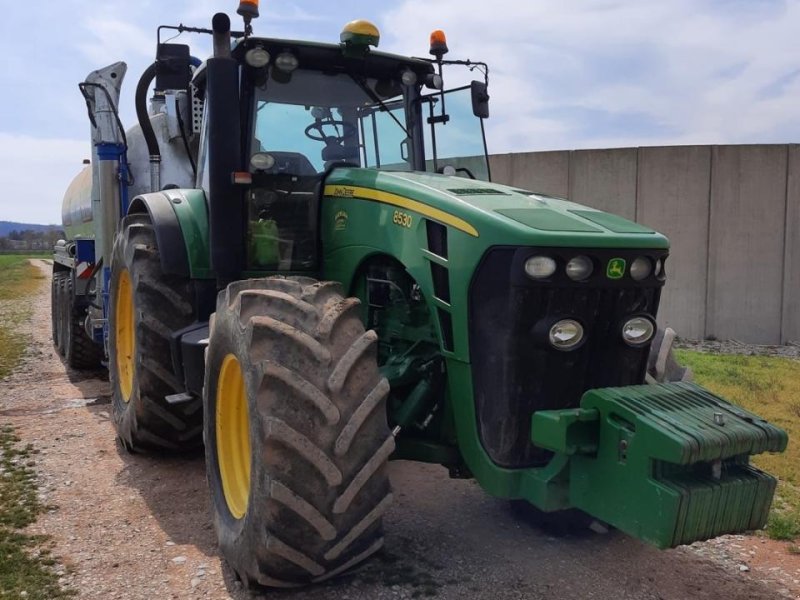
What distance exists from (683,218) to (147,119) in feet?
32.9

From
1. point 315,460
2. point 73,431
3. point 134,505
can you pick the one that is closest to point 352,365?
point 315,460

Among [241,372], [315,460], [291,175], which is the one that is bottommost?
[315,460]

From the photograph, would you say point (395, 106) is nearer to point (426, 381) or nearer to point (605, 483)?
point (426, 381)

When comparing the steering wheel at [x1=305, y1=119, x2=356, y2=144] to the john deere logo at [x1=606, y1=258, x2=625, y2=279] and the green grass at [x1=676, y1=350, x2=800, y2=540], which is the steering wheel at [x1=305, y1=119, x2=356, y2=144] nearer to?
the john deere logo at [x1=606, y1=258, x2=625, y2=279]

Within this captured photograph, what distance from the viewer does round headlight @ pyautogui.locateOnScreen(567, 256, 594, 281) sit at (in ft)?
10.9

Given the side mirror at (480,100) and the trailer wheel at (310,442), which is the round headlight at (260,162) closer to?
the trailer wheel at (310,442)

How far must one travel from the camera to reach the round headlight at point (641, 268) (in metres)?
3.47

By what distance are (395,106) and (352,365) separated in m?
2.34

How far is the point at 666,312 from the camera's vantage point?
13.8 metres

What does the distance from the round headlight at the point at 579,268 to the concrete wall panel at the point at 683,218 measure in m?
10.9

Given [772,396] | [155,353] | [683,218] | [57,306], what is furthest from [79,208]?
[683,218]

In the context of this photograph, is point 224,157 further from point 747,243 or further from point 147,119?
point 747,243

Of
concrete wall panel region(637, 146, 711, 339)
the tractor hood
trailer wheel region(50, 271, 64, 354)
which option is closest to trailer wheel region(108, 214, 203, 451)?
the tractor hood

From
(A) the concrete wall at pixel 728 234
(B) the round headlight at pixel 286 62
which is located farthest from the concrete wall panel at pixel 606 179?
(B) the round headlight at pixel 286 62
